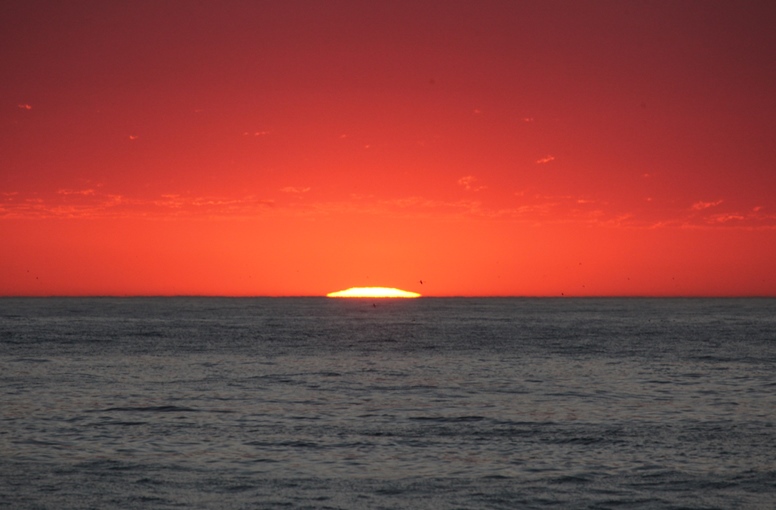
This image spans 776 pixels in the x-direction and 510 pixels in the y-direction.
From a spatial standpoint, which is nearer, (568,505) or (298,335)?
(568,505)

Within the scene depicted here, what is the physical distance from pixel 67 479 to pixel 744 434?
21859 mm

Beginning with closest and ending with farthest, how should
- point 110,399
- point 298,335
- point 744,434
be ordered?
point 744,434, point 110,399, point 298,335

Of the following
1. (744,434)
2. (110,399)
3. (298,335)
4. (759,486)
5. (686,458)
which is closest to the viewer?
(759,486)

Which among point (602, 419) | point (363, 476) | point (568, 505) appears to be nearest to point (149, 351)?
point (602, 419)

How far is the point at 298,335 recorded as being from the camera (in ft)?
335

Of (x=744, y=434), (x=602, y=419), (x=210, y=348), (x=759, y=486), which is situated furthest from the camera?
(x=210, y=348)

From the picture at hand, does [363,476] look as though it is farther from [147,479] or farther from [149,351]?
[149,351]

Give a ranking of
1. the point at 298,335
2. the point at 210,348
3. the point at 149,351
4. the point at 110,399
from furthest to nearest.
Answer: the point at 298,335
the point at 210,348
the point at 149,351
the point at 110,399

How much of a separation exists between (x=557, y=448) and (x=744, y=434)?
7455mm

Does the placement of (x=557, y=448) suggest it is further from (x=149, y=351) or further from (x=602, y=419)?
(x=149, y=351)

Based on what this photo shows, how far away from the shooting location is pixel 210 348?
77250 millimetres

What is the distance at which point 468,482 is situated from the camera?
2314 centimetres

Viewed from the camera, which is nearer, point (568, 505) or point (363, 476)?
point (568, 505)

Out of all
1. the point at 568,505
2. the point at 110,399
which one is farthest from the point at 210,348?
the point at 568,505
